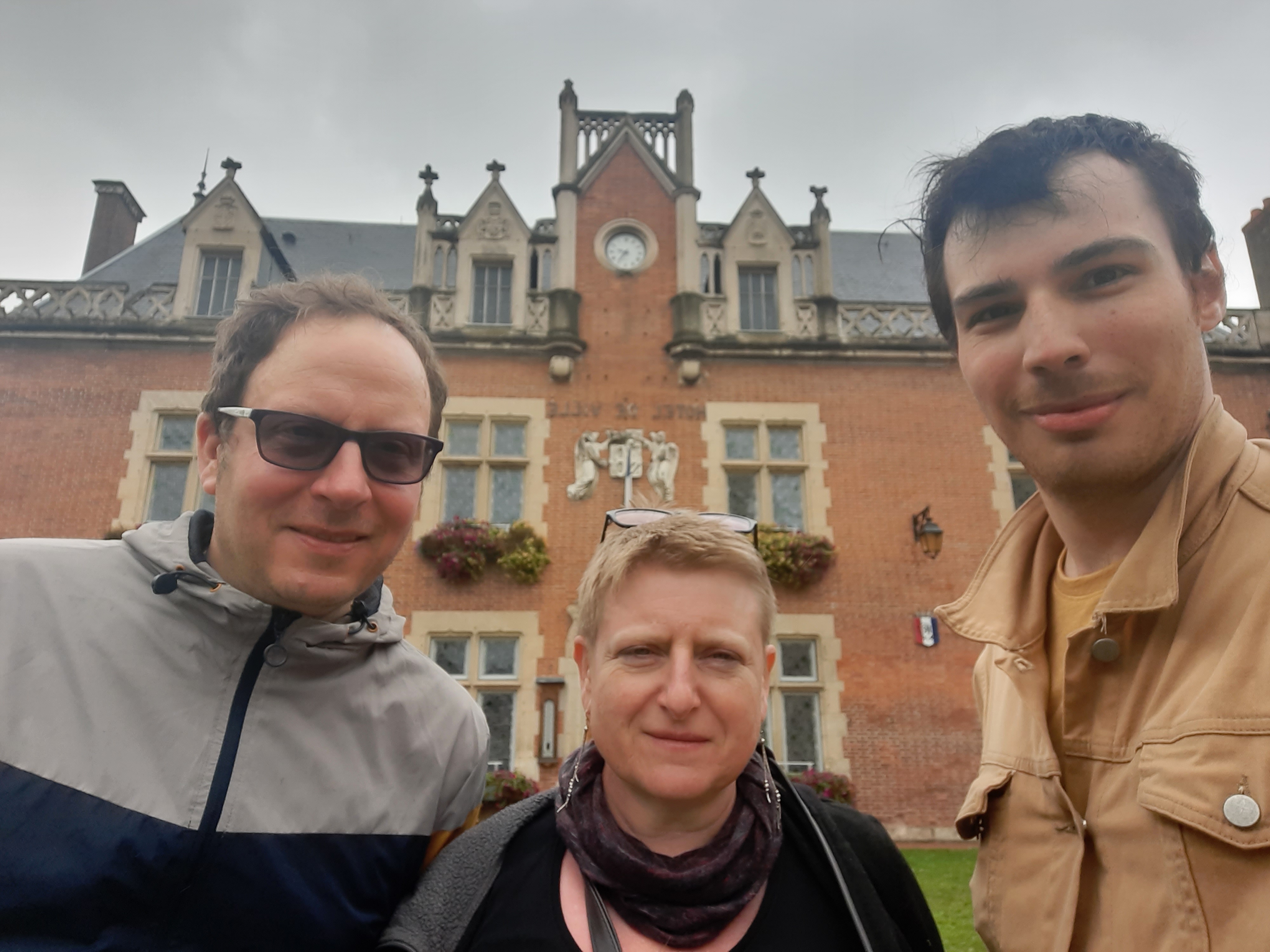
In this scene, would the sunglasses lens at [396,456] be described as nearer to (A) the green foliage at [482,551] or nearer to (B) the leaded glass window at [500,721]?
(A) the green foliage at [482,551]

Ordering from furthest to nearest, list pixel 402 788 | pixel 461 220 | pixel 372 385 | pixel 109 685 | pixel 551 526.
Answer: pixel 461 220 < pixel 551 526 < pixel 402 788 < pixel 372 385 < pixel 109 685

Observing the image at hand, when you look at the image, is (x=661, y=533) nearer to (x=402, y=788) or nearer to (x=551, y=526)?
(x=402, y=788)

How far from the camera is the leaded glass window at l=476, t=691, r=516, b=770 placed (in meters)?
9.89

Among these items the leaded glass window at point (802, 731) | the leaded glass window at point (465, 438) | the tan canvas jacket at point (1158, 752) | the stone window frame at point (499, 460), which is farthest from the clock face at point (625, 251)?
the tan canvas jacket at point (1158, 752)

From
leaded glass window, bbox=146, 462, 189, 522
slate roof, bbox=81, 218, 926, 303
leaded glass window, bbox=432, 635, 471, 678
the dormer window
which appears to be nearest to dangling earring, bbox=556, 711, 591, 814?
leaded glass window, bbox=432, 635, 471, 678

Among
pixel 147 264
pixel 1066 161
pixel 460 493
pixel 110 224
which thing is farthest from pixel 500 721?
pixel 110 224

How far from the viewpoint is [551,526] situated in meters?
10.7

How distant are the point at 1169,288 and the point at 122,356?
44.8 ft

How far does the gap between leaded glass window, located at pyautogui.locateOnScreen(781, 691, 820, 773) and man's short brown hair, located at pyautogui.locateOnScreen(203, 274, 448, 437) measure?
9.56m

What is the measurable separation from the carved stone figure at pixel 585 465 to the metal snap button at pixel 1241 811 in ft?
31.9

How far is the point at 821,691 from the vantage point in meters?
10.3

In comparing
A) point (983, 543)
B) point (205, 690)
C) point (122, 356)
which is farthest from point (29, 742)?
point (122, 356)

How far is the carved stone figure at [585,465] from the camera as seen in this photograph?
10805 millimetres

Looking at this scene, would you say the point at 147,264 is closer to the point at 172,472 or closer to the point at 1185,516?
the point at 172,472
